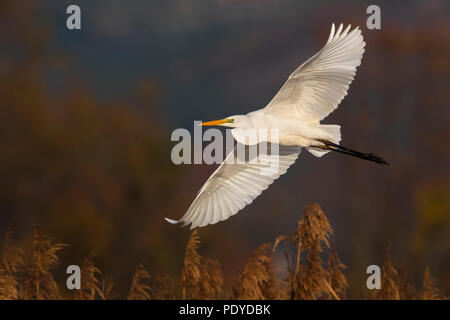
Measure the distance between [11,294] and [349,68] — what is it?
110 inches

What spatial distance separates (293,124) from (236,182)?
2.46 ft

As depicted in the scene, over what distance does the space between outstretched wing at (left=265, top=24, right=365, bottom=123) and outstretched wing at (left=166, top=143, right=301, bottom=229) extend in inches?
18.3

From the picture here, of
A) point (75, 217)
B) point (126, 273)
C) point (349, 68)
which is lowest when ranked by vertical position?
point (126, 273)

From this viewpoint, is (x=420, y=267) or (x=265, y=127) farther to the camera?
(x=420, y=267)

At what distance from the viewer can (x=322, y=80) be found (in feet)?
15.9

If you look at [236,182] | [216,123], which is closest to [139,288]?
[236,182]

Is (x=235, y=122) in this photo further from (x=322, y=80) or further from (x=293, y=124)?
(x=322, y=80)

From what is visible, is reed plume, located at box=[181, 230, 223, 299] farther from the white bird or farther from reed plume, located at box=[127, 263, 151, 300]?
the white bird
